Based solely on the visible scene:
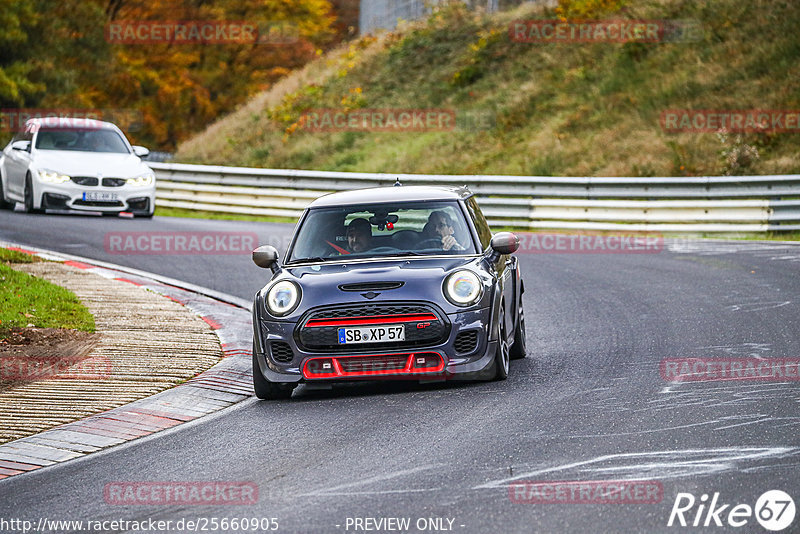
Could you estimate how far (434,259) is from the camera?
9.54 m

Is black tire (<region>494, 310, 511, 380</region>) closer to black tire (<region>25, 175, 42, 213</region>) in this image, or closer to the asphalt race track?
the asphalt race track

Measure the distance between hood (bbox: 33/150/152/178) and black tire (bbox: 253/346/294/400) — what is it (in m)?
14.2

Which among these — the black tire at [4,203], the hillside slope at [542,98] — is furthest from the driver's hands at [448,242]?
the black tire at [4,203]

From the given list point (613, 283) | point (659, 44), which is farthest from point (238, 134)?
point (613, 283)

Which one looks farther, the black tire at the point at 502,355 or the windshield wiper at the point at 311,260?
the windshield wiper at the point at 311,260

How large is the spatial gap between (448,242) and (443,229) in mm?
154

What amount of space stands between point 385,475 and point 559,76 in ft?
99.3

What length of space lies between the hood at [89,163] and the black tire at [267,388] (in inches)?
560

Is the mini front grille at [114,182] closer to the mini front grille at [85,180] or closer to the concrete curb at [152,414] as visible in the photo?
the mini front grille at [85,180]

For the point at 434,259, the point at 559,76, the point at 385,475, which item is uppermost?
the point at 559,76

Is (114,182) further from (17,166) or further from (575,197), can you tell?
(575,197)

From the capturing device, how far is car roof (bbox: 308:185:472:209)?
10.2m

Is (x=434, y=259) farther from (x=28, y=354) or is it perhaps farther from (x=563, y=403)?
(x=28, y=354)

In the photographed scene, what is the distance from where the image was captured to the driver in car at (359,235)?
9.90 metres
